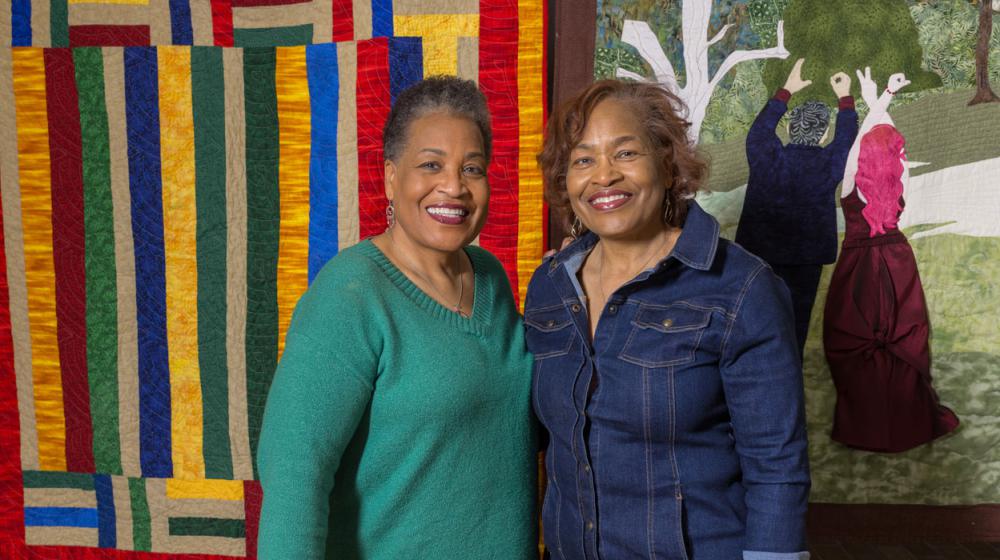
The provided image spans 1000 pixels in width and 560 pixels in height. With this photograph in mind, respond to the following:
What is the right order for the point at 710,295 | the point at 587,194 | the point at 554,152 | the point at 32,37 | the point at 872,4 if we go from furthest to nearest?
the point at 32,37, the point at 872,4, the point at 554,152, the point at 587,194, the point at 710,295

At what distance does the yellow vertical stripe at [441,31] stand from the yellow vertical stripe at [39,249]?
1295mm

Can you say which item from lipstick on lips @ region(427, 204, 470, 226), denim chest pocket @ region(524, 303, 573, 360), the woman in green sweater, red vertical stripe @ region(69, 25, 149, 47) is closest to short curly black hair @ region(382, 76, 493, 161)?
the woman in green sweater

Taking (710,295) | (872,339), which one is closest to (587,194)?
(710,295)

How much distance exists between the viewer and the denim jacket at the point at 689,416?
141 cm

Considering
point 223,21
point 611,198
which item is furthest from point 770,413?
point 223,21

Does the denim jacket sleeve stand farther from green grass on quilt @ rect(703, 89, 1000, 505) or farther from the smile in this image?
green grass on quilt @ rect(703, 89, 1000, 505)

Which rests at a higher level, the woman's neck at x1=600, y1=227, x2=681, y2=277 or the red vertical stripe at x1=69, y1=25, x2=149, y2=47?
the red vertical stripe at x1=69, y1=25, x2=149, y2=47

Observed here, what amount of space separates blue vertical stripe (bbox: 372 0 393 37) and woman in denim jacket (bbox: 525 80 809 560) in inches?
48.1

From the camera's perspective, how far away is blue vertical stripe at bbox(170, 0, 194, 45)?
2717mm

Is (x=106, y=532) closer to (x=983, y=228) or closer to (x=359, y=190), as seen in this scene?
(x=359, y=190)

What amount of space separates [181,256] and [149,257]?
0.38 feet

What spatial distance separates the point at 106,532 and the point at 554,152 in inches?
91.4

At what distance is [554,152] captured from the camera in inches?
Result: 68.2

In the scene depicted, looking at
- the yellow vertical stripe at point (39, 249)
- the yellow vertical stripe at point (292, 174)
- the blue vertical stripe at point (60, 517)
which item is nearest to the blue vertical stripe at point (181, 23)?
the yellow vertical stripe at point (292, 174)
